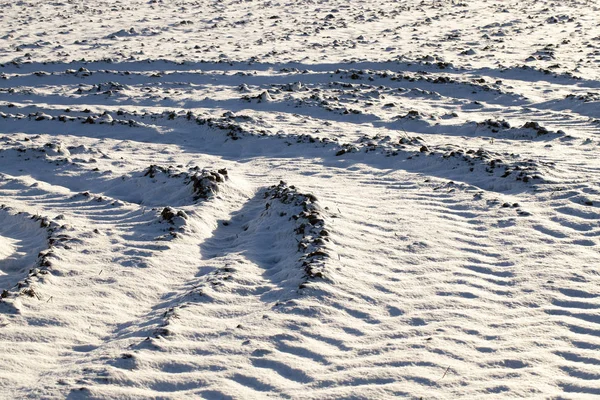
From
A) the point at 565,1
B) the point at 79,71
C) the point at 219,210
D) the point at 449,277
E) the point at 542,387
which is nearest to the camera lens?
the point at 542,387

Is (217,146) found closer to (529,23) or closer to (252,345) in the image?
(252,345)

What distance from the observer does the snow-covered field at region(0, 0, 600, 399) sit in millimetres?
4117

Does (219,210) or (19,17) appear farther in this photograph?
(19,17)

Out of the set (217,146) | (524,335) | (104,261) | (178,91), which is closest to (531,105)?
(217,146)

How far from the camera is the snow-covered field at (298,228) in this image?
13.5ft

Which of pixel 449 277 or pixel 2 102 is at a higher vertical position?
pixel 2 102

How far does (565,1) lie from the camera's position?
24.9 m

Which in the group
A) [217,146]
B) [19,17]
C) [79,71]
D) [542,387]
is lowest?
[542,387]

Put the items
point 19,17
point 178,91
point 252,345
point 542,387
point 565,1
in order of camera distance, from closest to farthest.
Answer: point 542,387 → point 252,345 → point 178,91 → point 19,17 → point 565,1

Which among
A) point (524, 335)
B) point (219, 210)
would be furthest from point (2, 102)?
point (524, 335)

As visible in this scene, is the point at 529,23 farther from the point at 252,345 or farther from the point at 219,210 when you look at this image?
the point at 252,345

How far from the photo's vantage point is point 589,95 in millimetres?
11016

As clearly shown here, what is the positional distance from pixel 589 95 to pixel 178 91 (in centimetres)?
752

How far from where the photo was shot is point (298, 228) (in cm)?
603
